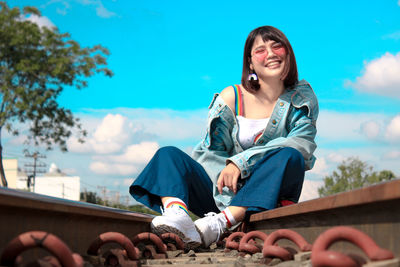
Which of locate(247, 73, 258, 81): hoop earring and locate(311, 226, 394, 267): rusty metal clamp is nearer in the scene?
locate(311, 226, 394, 267): rusty metal clamp

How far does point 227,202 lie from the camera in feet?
12.7

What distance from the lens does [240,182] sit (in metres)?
3.72

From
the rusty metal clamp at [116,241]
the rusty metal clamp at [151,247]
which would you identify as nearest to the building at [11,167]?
the rusty metal clamp at [151,247]

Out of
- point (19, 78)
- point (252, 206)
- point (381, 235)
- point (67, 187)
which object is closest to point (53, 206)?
point (381, 235)

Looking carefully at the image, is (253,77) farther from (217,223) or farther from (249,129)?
(217,223)

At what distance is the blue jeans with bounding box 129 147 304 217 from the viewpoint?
3.37 metres

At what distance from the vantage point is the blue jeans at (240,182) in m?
3.37

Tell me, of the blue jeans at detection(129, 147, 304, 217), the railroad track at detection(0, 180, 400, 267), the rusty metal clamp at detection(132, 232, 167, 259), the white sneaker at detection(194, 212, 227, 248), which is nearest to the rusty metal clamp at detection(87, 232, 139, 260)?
the railroad track at detection(0, 180, 400, 267)

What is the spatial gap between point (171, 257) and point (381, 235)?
149 centimetres

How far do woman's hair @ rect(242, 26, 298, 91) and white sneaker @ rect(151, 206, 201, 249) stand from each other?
144 centimetres

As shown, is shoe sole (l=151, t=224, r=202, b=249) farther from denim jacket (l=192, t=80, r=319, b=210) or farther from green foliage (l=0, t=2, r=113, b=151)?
green foliage (l=0, t=2, r=113, b=151)

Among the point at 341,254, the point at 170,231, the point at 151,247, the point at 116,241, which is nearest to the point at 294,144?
the point at 170,231

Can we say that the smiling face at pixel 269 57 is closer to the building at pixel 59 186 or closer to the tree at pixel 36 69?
the tree at pixel 36 69

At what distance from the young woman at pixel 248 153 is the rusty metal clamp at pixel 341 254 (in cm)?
202
